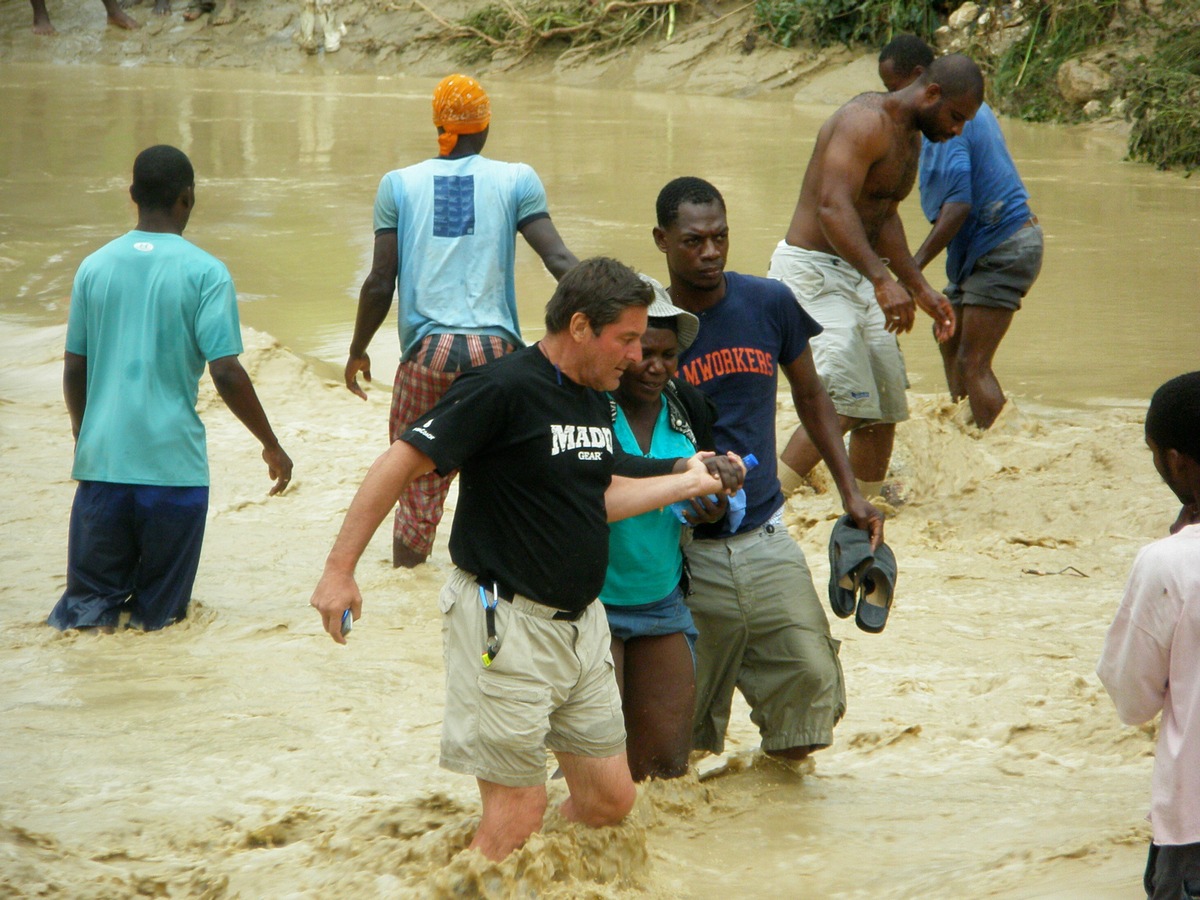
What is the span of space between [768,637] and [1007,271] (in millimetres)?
3400

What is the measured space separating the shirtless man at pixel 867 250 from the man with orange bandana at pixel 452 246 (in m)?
1.11

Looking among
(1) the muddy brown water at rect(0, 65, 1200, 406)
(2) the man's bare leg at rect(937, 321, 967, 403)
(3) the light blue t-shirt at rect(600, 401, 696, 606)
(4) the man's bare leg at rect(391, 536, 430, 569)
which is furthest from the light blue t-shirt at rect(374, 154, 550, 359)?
(1) the muddy brown water at rect(0, 65, 1200, 406)

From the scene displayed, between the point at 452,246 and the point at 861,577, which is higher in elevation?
the point at 452,246

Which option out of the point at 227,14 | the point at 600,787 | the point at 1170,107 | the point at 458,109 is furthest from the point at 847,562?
the point at 227,14

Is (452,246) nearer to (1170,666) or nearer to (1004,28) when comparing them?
(1170,666)

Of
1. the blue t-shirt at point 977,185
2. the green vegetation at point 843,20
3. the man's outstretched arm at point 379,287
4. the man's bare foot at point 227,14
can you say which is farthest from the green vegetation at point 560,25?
the man's outstretched arm at point 379,287

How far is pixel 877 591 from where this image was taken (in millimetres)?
3645

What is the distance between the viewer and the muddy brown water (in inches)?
331

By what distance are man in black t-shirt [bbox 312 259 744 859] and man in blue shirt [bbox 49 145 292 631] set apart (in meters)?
1.82

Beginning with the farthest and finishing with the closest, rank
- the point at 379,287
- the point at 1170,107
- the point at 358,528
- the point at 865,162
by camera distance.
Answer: the point at 1170,107 → the point at 865,162 → the point at 379,287 → the point at 358,528

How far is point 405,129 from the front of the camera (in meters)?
17.2

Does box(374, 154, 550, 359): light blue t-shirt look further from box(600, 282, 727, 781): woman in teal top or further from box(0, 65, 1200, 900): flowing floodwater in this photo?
box(600, 282, 727, 781): woman in teal top

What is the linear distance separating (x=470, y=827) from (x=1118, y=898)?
4.50 ft

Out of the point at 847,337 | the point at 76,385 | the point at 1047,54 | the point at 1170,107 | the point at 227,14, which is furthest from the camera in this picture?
the point at 227,14
